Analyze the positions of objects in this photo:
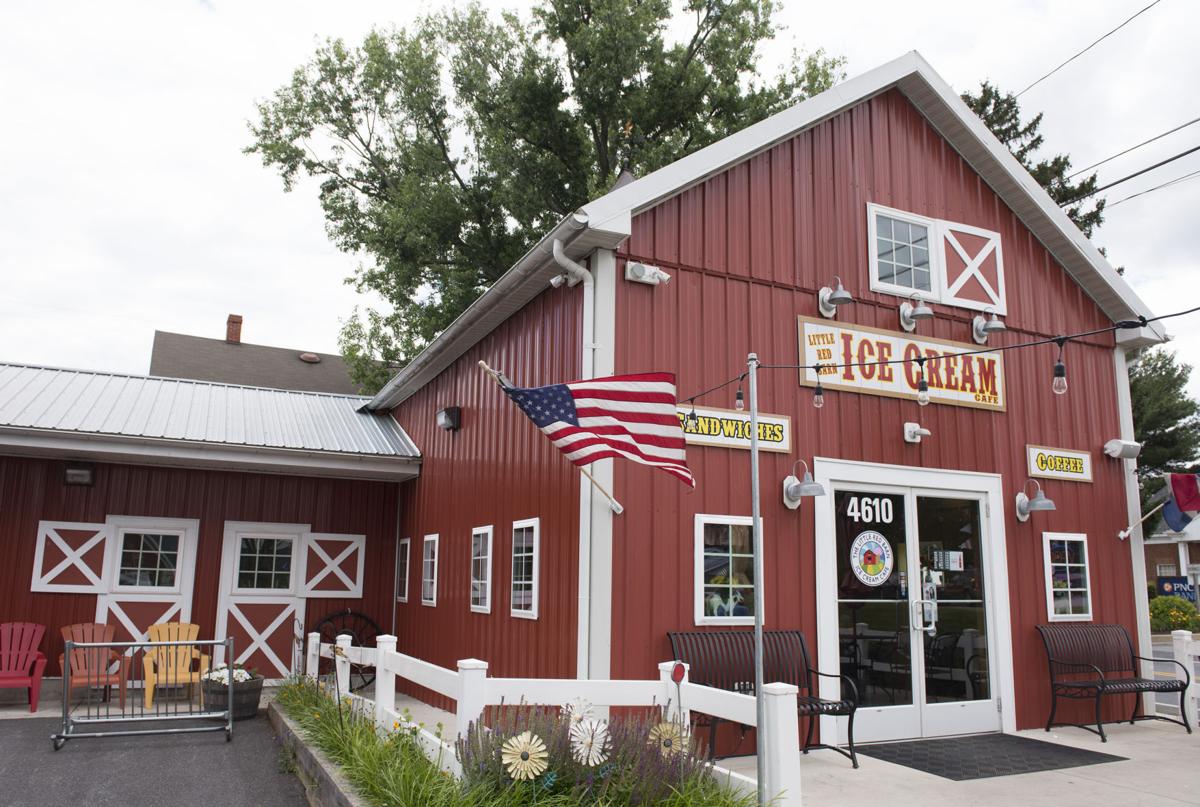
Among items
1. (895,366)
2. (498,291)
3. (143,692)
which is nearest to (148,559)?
(143,692)

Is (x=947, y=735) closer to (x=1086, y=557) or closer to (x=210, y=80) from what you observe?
(x=1086, y=557)

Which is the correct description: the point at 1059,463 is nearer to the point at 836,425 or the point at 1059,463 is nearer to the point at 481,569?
the point at 836,425

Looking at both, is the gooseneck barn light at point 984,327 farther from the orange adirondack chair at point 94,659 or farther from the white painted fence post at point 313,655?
the orange adirondack chair at point 94,659

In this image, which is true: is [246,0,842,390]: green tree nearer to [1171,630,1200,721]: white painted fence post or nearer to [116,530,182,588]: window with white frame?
[116,530,182,588]: window with white frame

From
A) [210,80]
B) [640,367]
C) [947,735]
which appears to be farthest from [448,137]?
[947,735]

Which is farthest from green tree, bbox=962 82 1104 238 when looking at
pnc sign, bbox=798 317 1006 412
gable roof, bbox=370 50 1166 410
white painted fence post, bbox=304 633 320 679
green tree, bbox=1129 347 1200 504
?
white painted fence post, bbox=304 633 320 679

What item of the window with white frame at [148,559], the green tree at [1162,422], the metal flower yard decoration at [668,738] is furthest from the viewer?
the green tree at [1162,422]

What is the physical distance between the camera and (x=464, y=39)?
64.8 feet

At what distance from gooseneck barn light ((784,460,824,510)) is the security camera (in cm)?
377

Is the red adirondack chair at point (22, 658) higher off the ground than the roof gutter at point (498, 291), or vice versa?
the roof gutter at point (498, 291)

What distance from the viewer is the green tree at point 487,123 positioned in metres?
18.1

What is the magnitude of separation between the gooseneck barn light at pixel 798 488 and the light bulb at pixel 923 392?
4.29 feet

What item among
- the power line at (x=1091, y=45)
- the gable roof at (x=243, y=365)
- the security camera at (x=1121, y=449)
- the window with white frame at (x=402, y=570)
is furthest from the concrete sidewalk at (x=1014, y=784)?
the gable roof at (x=243, y=365)

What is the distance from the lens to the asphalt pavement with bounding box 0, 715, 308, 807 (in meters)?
6.11
